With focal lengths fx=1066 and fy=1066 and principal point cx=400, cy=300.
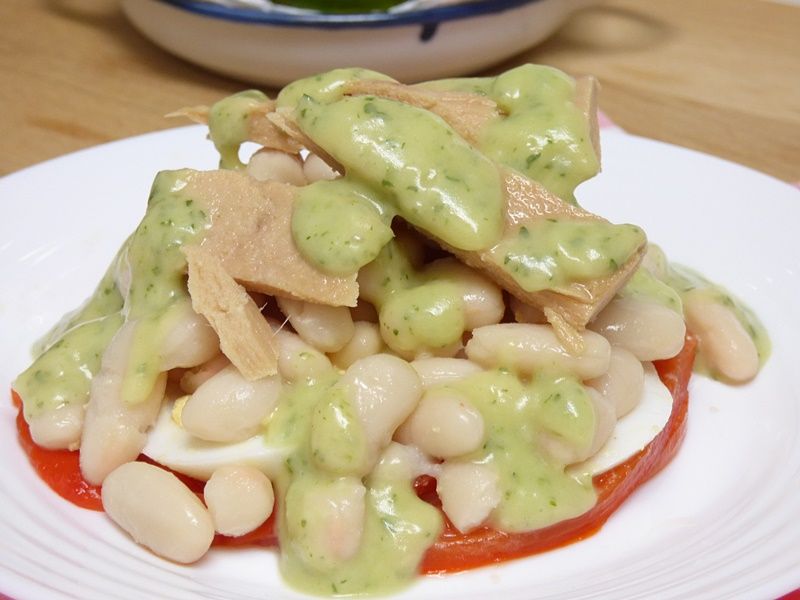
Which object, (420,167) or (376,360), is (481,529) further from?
(420,167)

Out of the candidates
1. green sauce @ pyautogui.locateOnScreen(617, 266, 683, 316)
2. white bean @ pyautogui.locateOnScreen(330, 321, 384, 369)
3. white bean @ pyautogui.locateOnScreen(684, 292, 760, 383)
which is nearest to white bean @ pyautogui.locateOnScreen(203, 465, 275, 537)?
white bean @ pyautogui.locateOnScreen(330, 321, 384, 369)

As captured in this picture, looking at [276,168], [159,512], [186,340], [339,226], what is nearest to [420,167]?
A: [339,226]

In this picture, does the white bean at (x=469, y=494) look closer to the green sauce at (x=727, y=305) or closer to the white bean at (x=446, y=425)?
the white bean at (x=446, y=425)

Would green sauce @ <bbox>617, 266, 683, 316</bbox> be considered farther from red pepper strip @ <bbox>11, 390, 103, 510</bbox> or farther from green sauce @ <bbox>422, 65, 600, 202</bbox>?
red pepper strip @ <bbox>11, 390, 103, 510</bbox>

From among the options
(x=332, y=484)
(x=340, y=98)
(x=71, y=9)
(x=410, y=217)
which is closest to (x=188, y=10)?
(x=71, y=9)

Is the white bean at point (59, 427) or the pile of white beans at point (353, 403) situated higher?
the pile of white beans at point (353, 403)

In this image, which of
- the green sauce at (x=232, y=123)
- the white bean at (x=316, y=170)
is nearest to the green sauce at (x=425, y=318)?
the white bean at (x=316, y=170)
